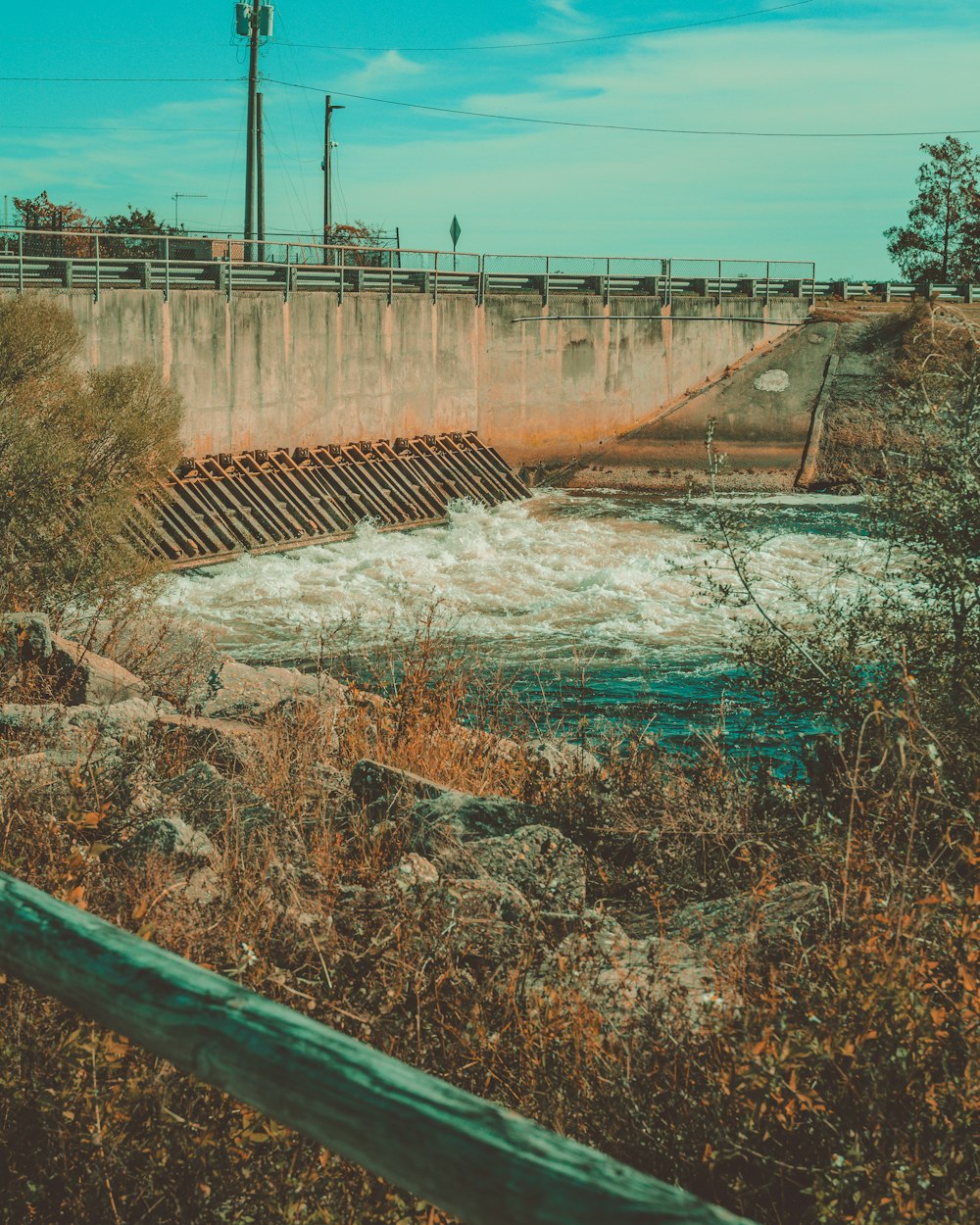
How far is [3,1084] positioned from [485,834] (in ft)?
10.5

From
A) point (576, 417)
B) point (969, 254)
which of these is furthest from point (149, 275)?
point (969, 254)

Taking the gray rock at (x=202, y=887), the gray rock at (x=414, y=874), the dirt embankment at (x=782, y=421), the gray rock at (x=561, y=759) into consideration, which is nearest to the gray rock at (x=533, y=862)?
the gray rock at (x=414, y=874)

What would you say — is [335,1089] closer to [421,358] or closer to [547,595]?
[547,595]

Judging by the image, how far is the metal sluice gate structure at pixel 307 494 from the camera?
2186 centimetres

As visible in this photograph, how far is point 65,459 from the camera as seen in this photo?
→ 1509 cm

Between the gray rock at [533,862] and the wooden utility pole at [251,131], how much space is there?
28.0m

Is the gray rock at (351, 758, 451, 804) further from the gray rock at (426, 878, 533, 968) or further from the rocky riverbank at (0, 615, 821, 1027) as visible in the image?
the gray rock at (426, 878, 533, 968)

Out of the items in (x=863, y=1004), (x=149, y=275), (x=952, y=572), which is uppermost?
(x=149, y=275)

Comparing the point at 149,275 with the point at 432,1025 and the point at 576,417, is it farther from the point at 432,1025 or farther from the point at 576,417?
the point at 432,1025

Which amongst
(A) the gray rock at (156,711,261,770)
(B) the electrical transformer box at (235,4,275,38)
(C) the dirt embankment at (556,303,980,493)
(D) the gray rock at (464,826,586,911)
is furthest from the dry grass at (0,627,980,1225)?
(B) the electrical transformer box at (235,4,275,38)

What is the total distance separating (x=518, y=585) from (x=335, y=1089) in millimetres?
18911

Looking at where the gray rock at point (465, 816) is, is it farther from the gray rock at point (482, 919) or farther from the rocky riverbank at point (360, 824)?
the gray rock at point (482, 919)

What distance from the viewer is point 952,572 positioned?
243 inches

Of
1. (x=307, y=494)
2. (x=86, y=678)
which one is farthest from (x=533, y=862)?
(x=307, y=494)
